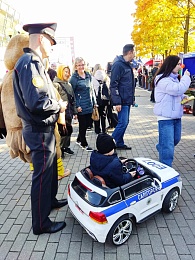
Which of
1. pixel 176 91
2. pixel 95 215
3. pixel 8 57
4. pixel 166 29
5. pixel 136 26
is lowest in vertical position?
pixel 95 215

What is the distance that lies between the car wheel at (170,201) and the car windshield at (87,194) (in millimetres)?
922

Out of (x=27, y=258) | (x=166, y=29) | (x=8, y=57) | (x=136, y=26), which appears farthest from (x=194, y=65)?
(x=136, y=26)

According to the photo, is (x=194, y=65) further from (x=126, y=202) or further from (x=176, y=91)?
(x=126, y=202)

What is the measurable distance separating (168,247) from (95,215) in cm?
85

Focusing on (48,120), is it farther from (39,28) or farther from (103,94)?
(103,94)

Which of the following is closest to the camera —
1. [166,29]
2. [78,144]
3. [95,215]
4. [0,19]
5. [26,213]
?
[95,215]

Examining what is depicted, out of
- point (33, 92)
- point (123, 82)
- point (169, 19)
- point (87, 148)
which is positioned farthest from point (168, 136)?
point (169, 19)

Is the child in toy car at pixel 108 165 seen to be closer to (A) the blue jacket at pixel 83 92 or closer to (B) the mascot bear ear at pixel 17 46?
(B) the mascot bear ear at pixel 17 46

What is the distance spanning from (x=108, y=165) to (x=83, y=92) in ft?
8.51

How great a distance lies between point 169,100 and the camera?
11.2 feet

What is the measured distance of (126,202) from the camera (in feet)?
7.82

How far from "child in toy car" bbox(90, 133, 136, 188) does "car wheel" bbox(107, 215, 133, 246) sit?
0.37 meters

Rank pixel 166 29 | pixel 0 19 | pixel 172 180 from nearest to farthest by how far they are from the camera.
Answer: pixel 172 180 → pixel 166 29 → pixel 0 19

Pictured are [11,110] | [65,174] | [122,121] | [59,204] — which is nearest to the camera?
[11,110]
